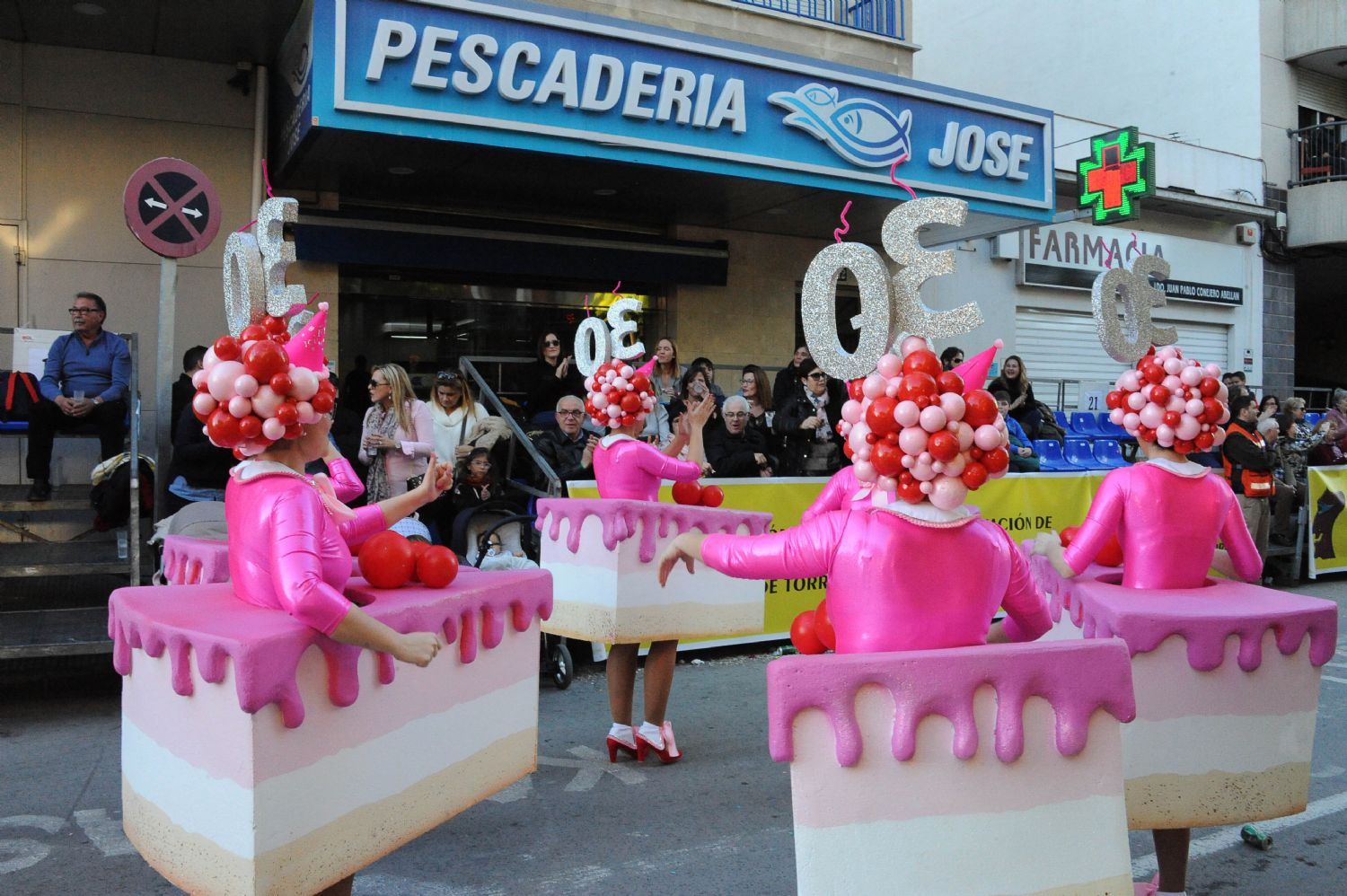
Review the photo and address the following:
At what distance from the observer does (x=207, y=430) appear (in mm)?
3047

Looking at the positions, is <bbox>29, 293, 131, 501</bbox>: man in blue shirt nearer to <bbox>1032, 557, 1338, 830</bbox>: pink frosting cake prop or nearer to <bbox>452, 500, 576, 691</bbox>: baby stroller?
<bbox>452, 500, 576, 691</bbox>: baby stroller

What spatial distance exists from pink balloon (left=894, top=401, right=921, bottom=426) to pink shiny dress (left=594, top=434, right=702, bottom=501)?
2968 millimetres

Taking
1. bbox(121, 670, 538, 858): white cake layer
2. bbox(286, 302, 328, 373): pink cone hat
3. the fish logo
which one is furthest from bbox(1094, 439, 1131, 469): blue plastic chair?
bbox(286, 302, 328, 373): pink cone hat

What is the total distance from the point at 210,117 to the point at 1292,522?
484 inches

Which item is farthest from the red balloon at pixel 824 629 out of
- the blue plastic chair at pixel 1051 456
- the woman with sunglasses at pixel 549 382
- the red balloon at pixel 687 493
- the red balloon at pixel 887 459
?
the blue plastic chair at pixel 1051 456

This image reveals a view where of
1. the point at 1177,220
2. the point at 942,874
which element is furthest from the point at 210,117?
the point at 1177,220

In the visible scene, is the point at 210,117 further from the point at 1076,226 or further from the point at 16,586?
the point at 1076,226

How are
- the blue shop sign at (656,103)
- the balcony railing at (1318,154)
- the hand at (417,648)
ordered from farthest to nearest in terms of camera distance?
the balcony railing at (1318,154) < the blue shop sign at (656,103) < the hand at (417,648)

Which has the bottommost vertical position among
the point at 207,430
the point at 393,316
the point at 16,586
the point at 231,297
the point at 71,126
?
the point at 16,586

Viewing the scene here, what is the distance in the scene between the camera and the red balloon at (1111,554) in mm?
3975

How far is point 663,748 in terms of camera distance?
5555mm

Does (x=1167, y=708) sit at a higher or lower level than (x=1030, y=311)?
lower

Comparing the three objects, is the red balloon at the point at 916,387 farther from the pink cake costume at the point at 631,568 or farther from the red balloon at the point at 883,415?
the pink cake costume at the point at 631,568

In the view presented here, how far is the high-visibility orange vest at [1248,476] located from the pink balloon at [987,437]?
8.12 meters
